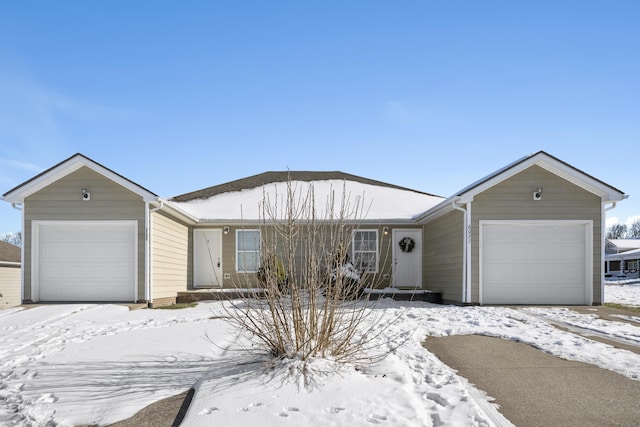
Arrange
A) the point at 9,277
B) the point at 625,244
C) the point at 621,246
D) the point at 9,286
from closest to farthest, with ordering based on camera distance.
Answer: the point at 9,286, the point at 9,277, the point at 621,246, the point at 625,244

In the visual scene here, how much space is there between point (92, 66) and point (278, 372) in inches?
373

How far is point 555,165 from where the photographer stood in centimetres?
1046

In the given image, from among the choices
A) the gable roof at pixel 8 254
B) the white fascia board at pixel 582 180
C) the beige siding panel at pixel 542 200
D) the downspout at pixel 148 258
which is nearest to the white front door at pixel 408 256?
the beige siding panel at pixel 542 200

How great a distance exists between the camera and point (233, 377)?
405cm

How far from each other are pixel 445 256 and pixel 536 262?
2225mm

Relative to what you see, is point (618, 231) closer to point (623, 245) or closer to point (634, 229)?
point (634, 229)

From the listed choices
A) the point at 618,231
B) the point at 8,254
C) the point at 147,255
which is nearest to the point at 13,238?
the point at 8,254

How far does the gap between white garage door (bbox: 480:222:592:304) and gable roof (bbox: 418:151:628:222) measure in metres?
0.89

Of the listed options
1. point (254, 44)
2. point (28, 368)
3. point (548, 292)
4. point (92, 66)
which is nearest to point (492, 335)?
point (548, 292)

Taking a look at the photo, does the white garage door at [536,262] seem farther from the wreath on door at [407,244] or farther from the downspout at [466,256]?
the wreath on door at [407,244]

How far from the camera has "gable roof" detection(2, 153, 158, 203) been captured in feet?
34.2

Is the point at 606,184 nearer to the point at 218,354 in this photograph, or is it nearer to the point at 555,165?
the point at 555,165

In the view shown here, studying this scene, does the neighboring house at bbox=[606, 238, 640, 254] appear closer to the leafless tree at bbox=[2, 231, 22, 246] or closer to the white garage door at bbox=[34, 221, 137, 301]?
the white garage door at bbox=[34, 221, 137, 301]

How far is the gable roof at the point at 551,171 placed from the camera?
34.0ft
